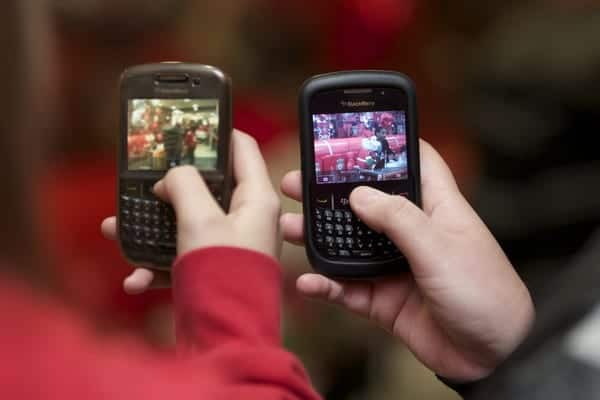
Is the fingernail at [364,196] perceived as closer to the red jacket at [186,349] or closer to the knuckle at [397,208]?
the knuckle at [397,208]

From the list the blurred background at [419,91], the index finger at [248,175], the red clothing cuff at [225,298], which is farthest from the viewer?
the blurred background at [419,91]

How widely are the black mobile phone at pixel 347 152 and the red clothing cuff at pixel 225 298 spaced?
0.15 metres

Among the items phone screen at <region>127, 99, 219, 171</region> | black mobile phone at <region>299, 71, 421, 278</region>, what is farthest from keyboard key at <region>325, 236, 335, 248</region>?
phone screen at <region>127, 99, 219, 171</region>

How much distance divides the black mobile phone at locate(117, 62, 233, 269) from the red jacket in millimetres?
135

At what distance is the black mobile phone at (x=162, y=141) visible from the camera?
55cm

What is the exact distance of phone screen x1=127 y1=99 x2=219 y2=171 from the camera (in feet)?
1.82

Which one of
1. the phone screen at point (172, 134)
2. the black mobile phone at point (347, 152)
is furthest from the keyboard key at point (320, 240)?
the phone screen at point (172, 134)

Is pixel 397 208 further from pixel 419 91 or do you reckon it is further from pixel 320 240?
pixel 419 91

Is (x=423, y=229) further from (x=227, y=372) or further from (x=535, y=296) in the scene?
(x=227, y=372)

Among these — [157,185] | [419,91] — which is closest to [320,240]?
[157,185]

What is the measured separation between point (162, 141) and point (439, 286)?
0.24m

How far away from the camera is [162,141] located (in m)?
0.56

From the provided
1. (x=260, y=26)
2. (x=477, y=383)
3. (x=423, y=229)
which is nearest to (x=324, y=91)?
(x=423, y=229)

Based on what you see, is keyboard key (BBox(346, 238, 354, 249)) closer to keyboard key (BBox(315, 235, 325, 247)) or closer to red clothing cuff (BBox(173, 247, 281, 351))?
keyboard key (BBox(315, 235, 325, 247))
